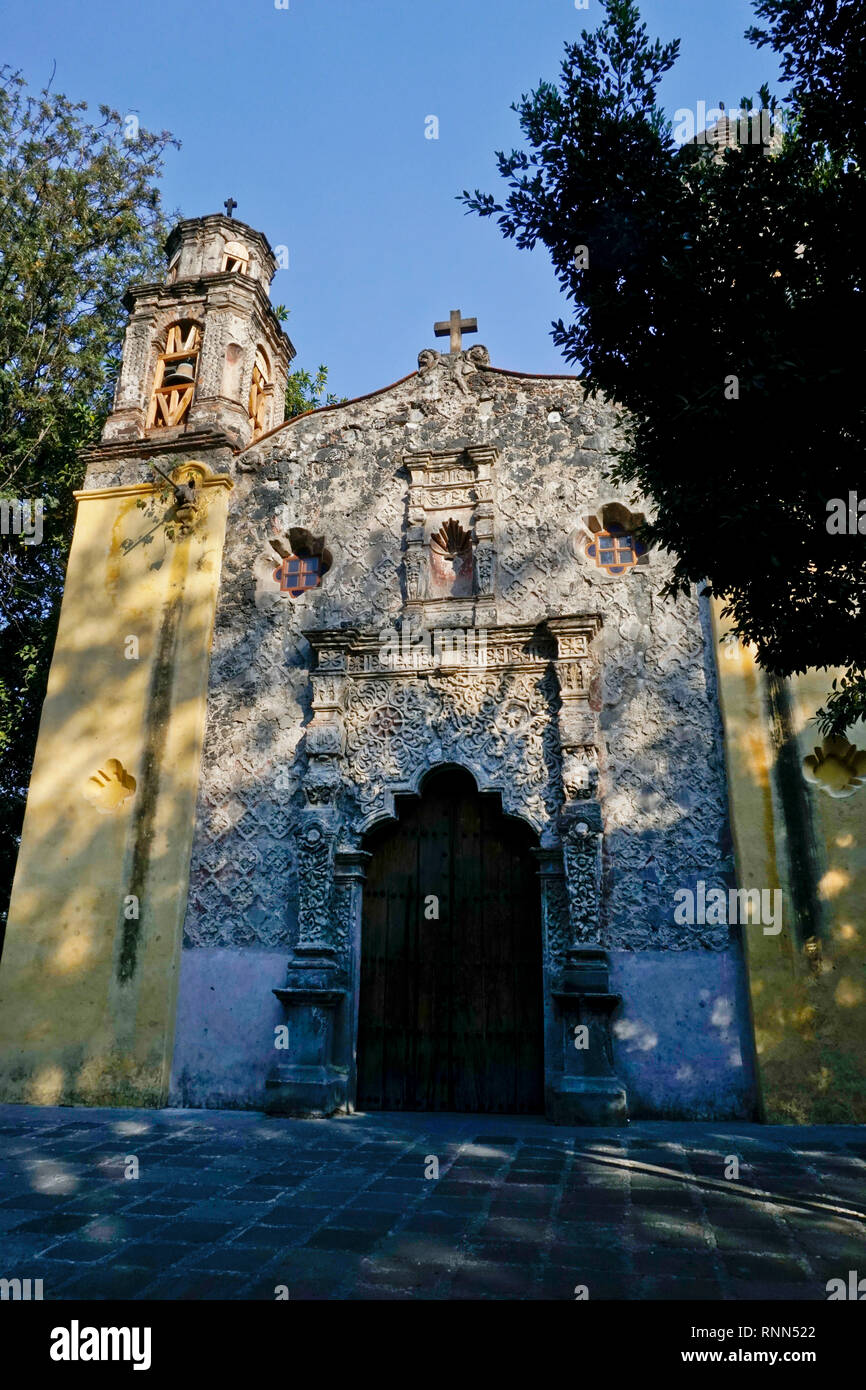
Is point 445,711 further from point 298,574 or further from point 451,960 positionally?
point 298,574

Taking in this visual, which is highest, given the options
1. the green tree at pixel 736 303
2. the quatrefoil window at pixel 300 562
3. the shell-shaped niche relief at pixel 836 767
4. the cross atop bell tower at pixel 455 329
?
the cross atop bell tower at pixel 455 329

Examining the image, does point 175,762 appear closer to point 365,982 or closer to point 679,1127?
point 365,982

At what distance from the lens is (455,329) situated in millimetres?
9852

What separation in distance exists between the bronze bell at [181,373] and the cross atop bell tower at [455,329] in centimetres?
303

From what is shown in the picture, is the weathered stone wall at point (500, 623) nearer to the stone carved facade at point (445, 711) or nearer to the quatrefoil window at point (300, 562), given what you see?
the stone carved facade at point (445, 711)

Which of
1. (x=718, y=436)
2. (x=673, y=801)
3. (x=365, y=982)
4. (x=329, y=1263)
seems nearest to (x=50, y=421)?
(x=365, y=982)

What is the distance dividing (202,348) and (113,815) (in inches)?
222

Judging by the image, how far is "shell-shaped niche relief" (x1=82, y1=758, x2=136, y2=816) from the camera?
8.85m

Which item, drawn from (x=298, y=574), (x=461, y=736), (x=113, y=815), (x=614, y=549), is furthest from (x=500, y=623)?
(x=113, y=815)

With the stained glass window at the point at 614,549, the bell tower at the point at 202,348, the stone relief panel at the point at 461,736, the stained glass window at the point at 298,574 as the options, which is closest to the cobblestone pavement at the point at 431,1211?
the stone relief panel at the point at 461,736

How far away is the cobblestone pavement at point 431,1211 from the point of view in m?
3.46

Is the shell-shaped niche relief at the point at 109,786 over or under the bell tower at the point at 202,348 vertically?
under

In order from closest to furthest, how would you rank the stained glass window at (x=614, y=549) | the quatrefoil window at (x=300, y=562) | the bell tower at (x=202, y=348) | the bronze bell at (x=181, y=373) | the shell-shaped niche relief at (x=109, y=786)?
the stained glass window at (x=614, y=549), the shell-shaped niche relief at (x=109, y=786), the quatrefoil window at (x=300, y=562), the bell tower at (x=202, y=348), the bronze bell at (x=181, y=373)
